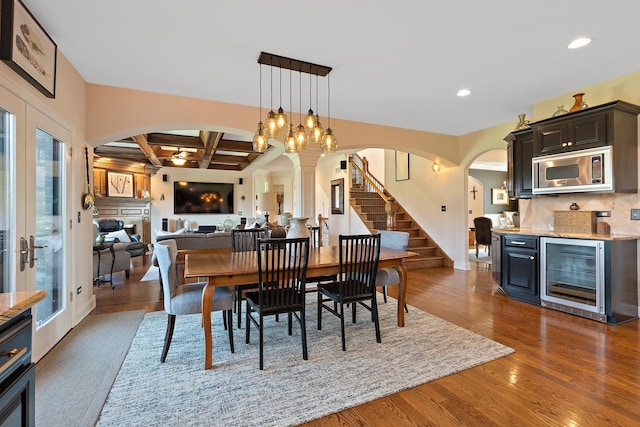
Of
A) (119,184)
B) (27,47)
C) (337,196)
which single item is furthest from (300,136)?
(119,184)

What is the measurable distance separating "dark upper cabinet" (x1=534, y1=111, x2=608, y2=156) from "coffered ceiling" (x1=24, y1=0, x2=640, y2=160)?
481mm

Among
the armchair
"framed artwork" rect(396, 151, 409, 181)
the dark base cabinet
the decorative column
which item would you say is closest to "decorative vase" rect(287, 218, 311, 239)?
the decorative column

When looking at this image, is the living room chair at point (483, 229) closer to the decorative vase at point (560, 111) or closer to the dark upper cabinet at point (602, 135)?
the dark upper cabinet at point (602, 135)

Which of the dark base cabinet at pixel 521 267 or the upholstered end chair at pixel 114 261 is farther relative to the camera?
the upholstered end chair at pixel 114 261

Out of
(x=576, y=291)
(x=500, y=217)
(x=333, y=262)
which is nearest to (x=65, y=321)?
(x=333, y=262)

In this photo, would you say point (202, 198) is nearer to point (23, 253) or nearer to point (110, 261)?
point (110, 261)

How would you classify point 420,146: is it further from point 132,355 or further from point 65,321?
point 65,321

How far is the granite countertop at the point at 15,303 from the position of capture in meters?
0.93

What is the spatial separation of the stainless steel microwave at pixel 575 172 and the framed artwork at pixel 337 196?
5.38m

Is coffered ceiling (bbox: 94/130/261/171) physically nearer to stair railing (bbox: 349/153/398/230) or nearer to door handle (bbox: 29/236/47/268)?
stair railing (bbox: 349/153/398/230)

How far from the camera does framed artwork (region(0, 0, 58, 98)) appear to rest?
6.61 feet

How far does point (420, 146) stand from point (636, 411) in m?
4.64

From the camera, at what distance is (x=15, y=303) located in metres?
1.01

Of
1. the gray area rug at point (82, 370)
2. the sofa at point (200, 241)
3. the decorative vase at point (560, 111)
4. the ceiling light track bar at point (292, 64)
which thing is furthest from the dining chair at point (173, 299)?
the decorative vase at point (560, 111)
